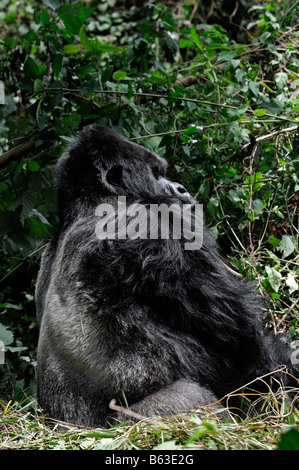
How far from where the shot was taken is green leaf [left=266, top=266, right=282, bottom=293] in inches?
130

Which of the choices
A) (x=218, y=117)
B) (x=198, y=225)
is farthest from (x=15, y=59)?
(x=198, y=225)

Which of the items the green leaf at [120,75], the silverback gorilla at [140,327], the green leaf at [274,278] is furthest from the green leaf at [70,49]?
the green leaf at [274,278]

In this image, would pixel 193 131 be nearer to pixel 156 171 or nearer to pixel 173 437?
pixel 156 171

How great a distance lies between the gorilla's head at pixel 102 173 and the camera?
10.4ft

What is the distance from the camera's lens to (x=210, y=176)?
392 centimetres

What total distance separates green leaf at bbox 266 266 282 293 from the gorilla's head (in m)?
0.68

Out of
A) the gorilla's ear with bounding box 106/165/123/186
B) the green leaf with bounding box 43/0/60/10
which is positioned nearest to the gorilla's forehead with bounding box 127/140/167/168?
the gorilla's ear with bounding box 106/165/123/186

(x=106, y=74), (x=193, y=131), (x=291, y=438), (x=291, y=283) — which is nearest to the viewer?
(x=291, y=438)

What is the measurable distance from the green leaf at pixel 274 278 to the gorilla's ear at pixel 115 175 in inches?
42.3

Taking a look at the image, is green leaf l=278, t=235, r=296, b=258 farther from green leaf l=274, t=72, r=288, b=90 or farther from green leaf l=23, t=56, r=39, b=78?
green leaf l=23, t=56, r=39, b=78

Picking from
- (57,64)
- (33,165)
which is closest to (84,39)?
(57,64)

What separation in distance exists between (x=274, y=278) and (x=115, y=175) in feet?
3.82

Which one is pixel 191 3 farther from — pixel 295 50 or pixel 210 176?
pixel 210 176

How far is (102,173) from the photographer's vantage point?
127 inches
